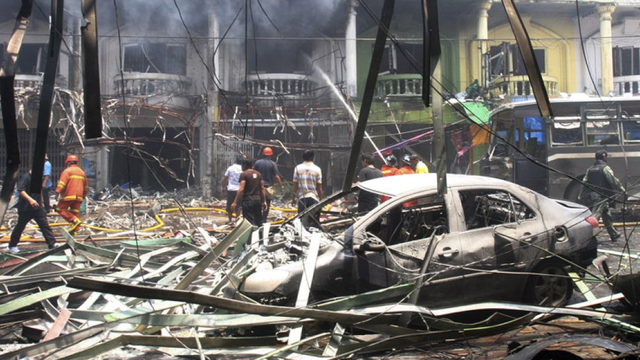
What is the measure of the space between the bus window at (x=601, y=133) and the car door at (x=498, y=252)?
6764 millimetres

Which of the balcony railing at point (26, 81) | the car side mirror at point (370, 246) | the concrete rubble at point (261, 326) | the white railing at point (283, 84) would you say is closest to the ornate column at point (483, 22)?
the white railing at point (283, 84)

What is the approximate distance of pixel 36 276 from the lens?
16.6 feet

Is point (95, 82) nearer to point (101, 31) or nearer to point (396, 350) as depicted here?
point (396, 350)

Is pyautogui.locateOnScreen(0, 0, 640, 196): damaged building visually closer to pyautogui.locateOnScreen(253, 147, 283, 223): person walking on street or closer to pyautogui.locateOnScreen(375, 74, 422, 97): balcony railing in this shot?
pyautogui.locateOnScreen(375, 74, 422, 97): balcony railing

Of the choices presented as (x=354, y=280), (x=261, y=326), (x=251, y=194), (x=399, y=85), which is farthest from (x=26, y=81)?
(x=354, y=280)

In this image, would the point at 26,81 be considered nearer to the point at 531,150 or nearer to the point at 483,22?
the point at 483,22

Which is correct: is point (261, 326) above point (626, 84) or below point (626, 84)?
below

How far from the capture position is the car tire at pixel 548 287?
468 cm

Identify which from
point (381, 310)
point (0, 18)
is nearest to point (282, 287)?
point (381, 310)

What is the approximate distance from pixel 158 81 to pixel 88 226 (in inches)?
271

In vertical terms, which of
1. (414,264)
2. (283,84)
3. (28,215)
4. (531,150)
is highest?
(283,84)

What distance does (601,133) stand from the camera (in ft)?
34.7

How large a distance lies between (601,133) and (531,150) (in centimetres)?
141

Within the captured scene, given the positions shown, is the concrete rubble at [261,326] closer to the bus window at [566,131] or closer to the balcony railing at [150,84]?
the bus window at [566,131]
